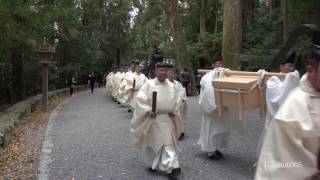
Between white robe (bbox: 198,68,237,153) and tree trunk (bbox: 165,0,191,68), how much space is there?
1968cm

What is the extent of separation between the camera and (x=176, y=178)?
834cm

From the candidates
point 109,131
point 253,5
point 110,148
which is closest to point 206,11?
point 253,5

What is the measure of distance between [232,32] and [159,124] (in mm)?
9338

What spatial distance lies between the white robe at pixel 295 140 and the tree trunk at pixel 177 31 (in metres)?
26.3

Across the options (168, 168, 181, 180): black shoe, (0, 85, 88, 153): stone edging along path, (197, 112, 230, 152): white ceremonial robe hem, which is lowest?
(168, 168, 181, 180): black shoe

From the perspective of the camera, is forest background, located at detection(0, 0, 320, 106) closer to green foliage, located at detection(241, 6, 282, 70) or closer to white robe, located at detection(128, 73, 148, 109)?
green foliage, located at detection(241, 6, 282, 70)

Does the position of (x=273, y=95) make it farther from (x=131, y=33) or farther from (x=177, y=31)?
(x=131, y=33)

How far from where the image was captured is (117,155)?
10.6m

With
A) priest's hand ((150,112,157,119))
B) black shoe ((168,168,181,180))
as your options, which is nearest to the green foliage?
priest's hand ((150,112,157,119))

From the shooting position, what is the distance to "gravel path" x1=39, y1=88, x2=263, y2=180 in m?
8.79

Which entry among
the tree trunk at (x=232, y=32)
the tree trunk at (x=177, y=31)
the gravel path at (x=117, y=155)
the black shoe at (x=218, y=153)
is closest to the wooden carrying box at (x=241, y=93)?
the gravel path at (x=117, y=155)

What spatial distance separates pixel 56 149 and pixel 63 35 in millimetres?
26067

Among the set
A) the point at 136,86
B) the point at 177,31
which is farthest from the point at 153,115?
the point at 177,31

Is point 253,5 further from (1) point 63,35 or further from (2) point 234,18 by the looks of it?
(2) point 234,18
